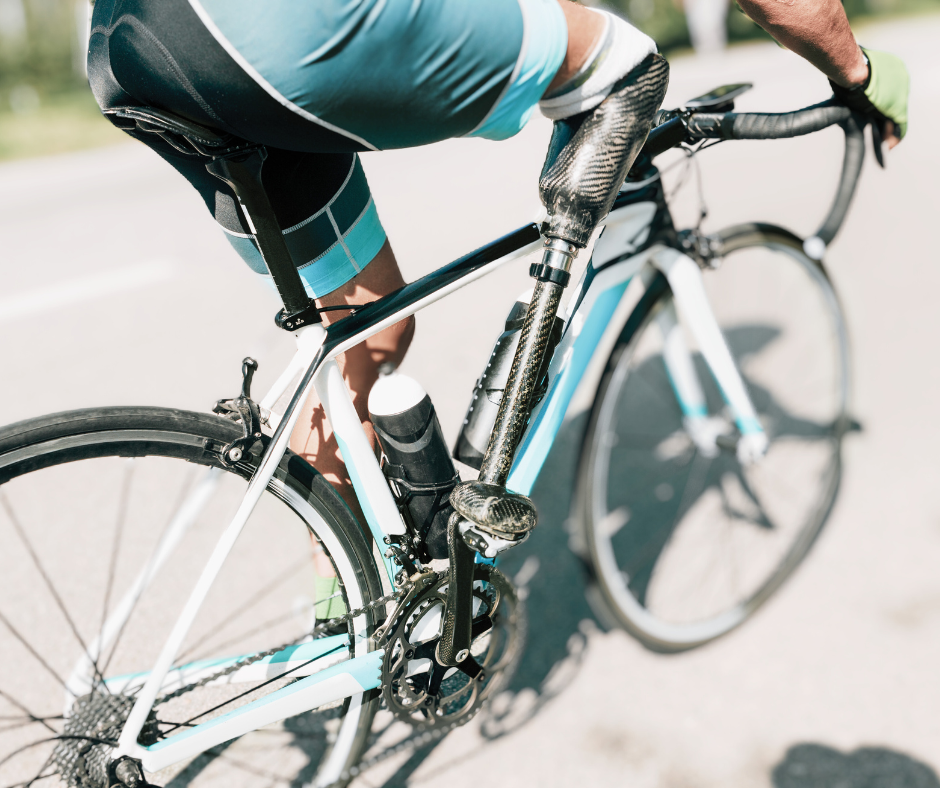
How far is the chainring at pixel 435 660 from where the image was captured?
64.9 inches

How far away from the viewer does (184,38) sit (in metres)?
1.18

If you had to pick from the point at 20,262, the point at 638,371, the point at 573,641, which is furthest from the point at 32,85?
the point at 573,641

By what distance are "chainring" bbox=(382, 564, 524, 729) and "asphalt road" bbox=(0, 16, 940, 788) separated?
1.17 ft

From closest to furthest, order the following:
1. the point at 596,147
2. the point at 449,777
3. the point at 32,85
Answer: the point at 596,147, the point at 449,777, the point at 32,85

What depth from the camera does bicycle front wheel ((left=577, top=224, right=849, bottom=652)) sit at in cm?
214

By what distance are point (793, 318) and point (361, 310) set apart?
2.78m

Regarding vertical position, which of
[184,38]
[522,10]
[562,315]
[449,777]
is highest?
[184,38]

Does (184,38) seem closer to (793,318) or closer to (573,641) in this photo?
(573,641)

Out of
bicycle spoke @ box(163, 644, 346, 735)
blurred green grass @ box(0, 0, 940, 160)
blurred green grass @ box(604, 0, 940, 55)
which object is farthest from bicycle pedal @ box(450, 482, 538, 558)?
blurred green grass @ box(604, 0, 940, 55)

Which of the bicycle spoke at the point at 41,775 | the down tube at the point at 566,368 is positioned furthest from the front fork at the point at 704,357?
the bicycle spoke at the point at 41,775

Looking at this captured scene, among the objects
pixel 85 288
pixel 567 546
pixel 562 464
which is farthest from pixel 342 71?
pixel 85 288

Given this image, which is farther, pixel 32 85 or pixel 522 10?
pixel 32 85

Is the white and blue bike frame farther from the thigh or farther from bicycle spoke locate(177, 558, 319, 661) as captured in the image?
bicycle spoke locate(177, 558, 319, 661)

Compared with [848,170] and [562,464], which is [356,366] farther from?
[562,464]
